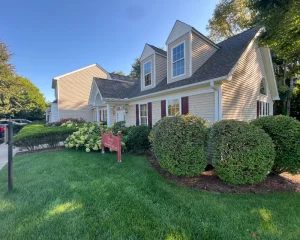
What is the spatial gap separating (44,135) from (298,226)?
32.8 ft

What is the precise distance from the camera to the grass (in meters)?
2.29

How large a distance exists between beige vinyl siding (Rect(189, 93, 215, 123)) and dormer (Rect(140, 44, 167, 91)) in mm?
3602

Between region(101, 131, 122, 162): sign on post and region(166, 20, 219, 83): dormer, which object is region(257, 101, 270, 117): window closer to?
region(166, 20, 219, 83): dormer

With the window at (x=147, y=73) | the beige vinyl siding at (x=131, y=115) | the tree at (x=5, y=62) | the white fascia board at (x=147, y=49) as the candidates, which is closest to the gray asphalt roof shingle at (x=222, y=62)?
the window at (x=147, y=73)

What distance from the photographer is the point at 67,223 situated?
244 centimetres

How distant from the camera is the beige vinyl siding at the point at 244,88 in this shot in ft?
23.5

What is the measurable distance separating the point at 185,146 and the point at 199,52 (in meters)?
6.40

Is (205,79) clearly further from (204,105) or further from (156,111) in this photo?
(156,111)

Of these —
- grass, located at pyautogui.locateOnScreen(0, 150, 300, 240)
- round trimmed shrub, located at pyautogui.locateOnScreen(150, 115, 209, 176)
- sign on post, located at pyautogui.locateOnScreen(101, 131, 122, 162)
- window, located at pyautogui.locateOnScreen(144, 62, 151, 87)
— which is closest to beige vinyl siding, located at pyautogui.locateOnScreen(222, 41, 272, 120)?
round trimmed shrub, located at pyautogui.locateOnScreen(150, 115, 209, 176)

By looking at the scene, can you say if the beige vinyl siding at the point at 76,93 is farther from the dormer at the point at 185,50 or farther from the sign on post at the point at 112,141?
the sign on post at the point at 112,141

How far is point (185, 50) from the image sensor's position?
27.3ft

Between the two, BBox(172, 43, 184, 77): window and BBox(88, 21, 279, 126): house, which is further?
BBox(172, 43, 184, 77): window

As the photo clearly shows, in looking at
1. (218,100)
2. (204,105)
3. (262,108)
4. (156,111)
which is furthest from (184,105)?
(262,108)

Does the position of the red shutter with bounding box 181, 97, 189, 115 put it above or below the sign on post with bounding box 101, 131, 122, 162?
above
